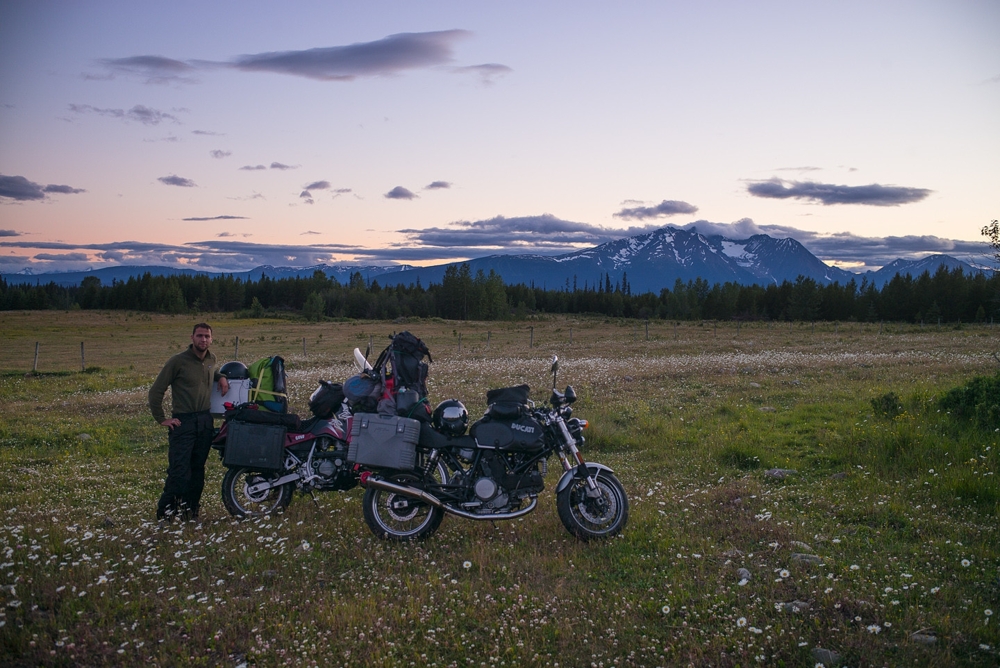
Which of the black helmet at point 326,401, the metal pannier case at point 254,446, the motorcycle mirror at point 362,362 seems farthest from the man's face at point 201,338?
the motorcycle mirror at point 362,362

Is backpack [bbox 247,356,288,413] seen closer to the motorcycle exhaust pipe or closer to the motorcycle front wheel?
the motorcycle exhaust pipe

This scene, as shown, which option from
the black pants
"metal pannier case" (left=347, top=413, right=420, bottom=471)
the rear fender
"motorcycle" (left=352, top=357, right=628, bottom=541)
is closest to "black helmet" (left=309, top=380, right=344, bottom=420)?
"motorcycle" (left=352, top=357, right=628, bottom=541)

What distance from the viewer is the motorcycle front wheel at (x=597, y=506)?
24.8ft

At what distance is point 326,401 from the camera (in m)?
8.96

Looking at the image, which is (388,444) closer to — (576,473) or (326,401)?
(326,401)

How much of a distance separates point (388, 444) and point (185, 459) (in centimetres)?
307

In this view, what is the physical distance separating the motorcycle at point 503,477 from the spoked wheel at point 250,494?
180cm

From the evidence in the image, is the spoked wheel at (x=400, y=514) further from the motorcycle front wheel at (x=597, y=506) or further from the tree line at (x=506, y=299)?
the tree line at (x=506, y=299)

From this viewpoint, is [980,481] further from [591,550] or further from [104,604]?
[104,604]

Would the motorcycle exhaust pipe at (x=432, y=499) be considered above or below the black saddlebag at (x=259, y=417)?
below

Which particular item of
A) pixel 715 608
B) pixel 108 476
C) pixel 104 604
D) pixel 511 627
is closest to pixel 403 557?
pixel 511 627

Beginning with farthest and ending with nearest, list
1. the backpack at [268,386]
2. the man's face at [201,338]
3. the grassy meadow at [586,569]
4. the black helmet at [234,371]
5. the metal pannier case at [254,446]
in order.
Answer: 1. the black helmet at [234,371]
2. the backpack at [268,386]
3. the metal pannier case at [254,446]
4. the man's face at [201,338]
5. the grassy meadow at [586,569]

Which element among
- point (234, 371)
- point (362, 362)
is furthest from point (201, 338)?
point (362, 362)

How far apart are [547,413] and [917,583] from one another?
3961mm
